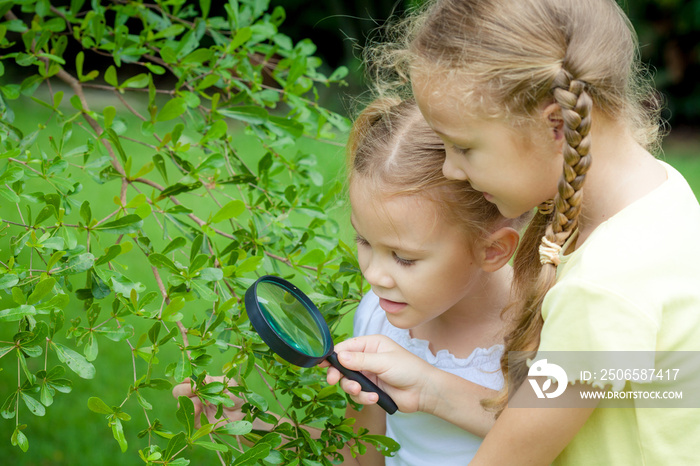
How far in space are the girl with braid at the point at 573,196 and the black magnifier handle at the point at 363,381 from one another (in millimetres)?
243

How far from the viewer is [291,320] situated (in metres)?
1.62

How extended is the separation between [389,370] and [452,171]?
0.47 meters

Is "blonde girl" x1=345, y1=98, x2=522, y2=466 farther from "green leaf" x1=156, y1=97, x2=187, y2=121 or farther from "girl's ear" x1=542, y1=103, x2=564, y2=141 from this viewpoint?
"green leaf" x1=156, y1=97, x2=187, y2=121

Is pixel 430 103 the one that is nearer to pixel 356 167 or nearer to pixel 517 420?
pixel 356 167

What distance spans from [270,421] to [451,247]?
0.55 meters

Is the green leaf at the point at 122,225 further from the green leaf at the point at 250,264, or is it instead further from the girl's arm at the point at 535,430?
the girl's arm at the point at 535,430

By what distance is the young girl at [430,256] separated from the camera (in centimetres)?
160

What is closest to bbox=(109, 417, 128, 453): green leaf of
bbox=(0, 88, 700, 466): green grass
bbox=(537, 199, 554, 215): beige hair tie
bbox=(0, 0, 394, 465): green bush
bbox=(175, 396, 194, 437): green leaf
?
bbox=(0, 0, 394, 465): green bush

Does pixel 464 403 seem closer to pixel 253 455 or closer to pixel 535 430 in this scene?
pixel 535 430

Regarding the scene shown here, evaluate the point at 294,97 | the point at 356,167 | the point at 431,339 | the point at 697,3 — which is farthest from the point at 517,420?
the point at 697,3

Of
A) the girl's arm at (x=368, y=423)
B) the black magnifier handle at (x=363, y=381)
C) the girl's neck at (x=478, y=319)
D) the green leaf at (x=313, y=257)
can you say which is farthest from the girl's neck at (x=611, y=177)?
the girl's arm at (x=368, y=423)

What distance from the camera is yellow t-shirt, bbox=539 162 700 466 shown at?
1227 millimetres

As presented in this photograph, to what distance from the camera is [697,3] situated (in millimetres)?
7957

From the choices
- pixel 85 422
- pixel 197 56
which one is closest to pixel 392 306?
pixel 197 56
